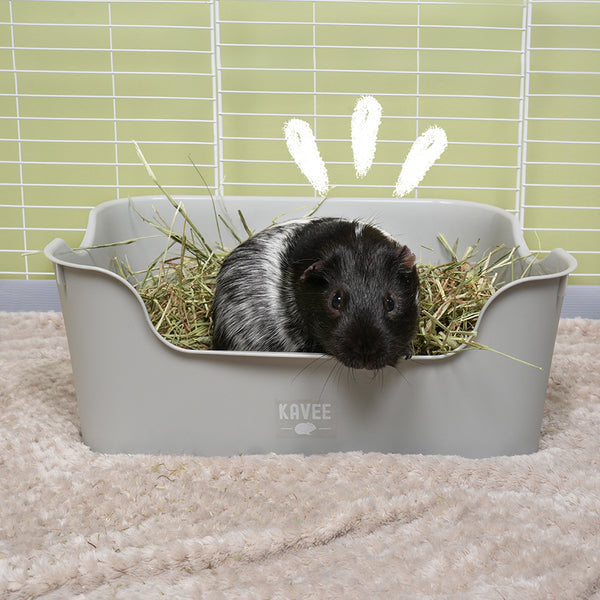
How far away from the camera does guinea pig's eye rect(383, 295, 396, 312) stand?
5.90 feet

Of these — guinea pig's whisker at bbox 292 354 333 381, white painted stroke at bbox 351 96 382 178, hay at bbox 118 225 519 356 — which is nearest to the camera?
guinea pig's whisker at bbox 292 354 333 381

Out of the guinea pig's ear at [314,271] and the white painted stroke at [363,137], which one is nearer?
the guinea pig's ear at [314,271]

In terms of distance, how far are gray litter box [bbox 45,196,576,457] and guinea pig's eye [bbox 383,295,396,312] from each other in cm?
13

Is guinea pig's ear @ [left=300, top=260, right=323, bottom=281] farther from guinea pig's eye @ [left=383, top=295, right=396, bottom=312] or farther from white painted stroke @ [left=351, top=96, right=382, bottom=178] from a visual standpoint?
white painted stroke @ [left=351, top=96, right=382, bottom=178]

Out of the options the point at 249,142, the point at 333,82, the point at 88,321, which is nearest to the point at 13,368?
the point at 88,321

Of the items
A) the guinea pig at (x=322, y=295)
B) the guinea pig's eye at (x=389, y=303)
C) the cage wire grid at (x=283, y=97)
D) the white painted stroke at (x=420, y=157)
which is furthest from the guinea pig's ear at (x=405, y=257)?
the white painted stroke at (x=420, y=157)

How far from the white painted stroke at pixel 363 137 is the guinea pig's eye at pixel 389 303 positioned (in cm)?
159

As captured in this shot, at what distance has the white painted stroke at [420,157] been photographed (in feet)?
10.7

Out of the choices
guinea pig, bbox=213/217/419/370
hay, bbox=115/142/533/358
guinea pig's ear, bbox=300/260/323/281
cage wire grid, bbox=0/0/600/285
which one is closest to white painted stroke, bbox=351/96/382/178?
cage wire grid, bbox=0/0/600/285

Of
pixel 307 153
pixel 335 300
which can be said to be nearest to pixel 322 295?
pixel 335 300

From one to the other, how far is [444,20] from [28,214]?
1.97 m

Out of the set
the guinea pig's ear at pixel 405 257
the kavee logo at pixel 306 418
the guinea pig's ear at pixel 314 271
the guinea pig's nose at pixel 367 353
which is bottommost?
the kavee logo at pixel 306 418

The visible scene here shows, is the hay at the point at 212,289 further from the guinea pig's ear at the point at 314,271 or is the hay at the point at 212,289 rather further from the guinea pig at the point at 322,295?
the guinea pig's ear at the point at 314,271

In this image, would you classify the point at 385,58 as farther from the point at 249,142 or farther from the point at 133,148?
the point at 133,148
